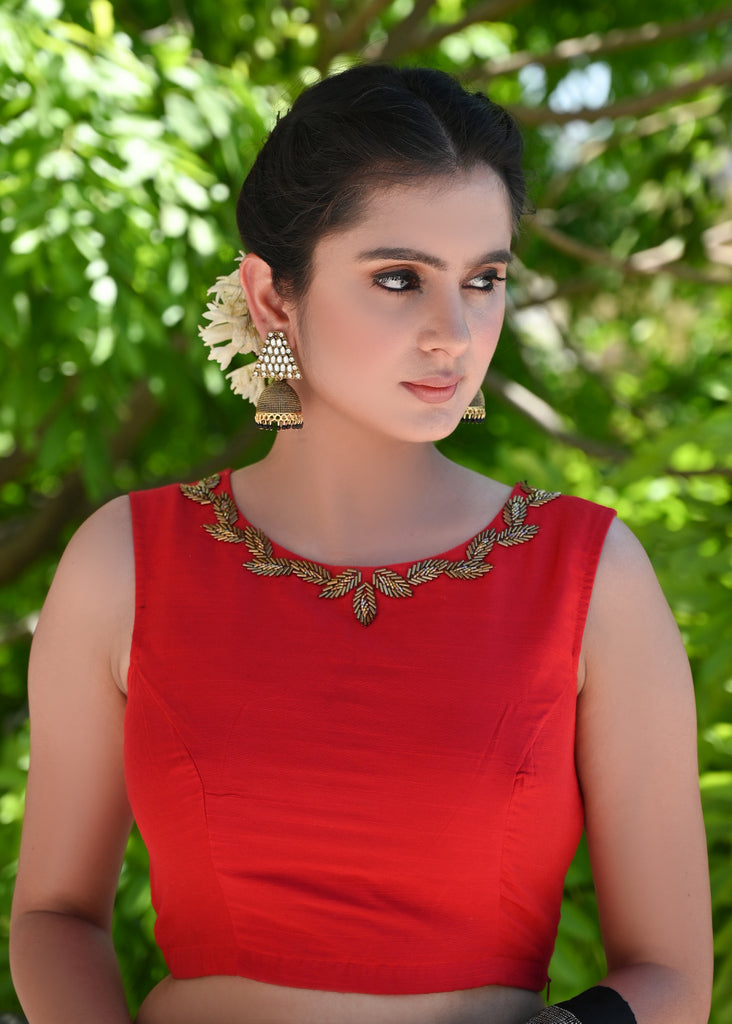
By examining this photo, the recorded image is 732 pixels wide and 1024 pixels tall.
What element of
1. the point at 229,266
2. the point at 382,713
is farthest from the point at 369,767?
the point at 229,266

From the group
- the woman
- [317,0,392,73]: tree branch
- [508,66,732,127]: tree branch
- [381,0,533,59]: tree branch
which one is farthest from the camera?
[381,0,533,59]: tree branch

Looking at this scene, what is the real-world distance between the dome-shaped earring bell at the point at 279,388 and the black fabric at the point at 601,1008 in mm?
858

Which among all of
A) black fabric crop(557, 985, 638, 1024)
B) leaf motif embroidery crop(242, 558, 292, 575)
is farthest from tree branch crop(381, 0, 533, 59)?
black fabric crop(557, 985, 638, 1024)

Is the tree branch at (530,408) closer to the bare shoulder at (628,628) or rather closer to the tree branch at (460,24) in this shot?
the tree branch at (460,24)

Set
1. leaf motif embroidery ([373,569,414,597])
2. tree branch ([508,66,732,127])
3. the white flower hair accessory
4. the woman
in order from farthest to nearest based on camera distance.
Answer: tree branch ([508,66,732,127]), the white flower hair accessory, leaf motif embroidery ([373,569,414,597]), the woman

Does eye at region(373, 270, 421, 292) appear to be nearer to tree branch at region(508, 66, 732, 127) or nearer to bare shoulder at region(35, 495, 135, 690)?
bare shoulder at region(35, 495, 135, 690)

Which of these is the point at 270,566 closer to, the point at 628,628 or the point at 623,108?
the point at 628,628

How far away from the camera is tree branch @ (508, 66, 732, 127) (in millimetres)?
3715

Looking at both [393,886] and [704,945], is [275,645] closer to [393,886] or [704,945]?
[393,886]

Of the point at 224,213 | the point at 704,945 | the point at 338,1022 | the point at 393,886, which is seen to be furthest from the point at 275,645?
the point at 224,213

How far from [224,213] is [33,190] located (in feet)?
1.72

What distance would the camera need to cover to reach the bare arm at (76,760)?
1.67 m

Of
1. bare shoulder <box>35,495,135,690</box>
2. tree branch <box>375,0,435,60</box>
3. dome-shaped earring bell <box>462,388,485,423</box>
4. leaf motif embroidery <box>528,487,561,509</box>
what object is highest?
tree branch <box>375,0,435,60</box>

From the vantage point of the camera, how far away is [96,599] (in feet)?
5.52
